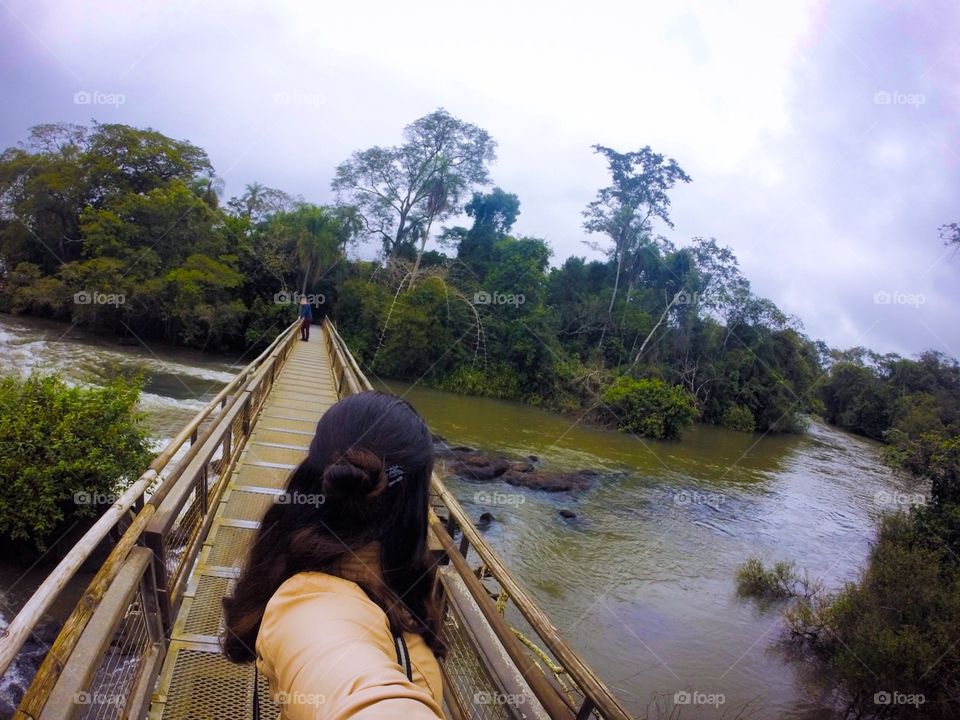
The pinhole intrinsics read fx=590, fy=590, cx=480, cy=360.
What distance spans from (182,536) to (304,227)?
27.6 metres

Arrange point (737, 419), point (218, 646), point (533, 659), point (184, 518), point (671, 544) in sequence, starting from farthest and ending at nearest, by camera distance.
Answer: point (737, 419)
point (671, 544)
point (184, 518)
point (218, 646)
point (533, 659)

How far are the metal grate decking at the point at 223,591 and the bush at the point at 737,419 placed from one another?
27461mm

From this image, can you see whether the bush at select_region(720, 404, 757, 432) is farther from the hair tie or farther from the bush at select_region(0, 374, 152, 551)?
the hair tie

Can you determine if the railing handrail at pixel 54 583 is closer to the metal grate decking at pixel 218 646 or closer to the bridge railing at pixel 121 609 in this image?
the bridge railing at pixel 121 609

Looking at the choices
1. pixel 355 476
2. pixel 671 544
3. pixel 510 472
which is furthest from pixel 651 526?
pixel 355 476

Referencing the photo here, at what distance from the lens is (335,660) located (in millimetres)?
812

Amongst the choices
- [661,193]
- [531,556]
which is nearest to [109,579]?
[531,556]

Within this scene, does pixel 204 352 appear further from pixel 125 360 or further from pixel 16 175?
pixel 16 175

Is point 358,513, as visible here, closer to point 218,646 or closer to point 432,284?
point 218,646

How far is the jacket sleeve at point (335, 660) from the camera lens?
73cm

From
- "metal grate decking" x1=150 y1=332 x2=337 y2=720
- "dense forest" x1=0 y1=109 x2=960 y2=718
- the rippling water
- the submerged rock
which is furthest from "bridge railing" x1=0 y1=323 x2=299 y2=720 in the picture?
"dense forest" x1=0 y1=109 x2=960 y2=718

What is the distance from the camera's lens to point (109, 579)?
1.91 m

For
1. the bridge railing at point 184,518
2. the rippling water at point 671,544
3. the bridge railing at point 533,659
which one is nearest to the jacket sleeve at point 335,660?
the bridge railing at point 533,659

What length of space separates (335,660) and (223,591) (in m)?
3.17
